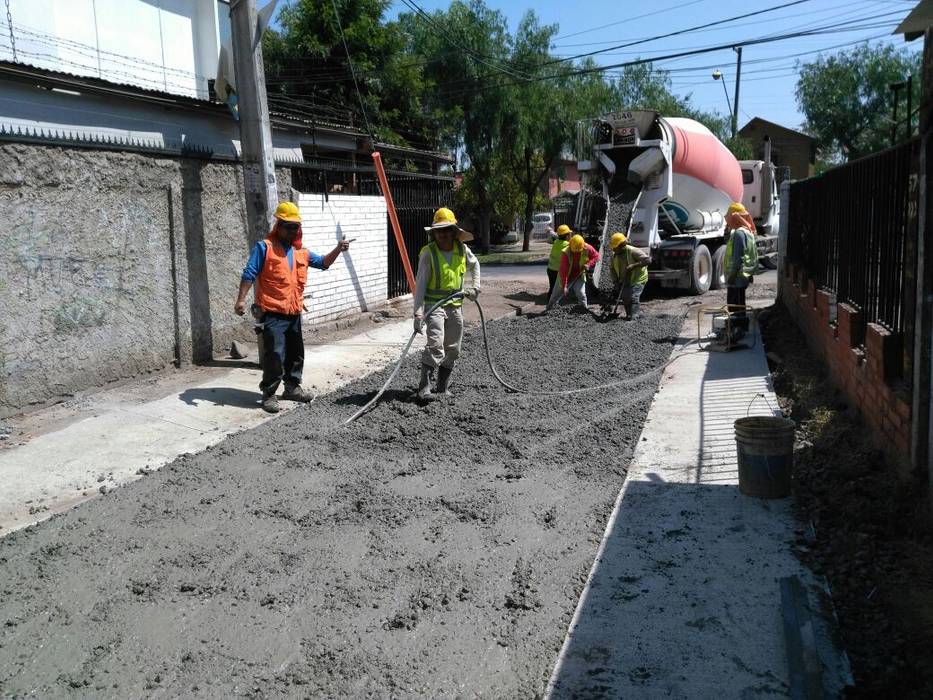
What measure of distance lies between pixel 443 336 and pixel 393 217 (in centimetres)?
640

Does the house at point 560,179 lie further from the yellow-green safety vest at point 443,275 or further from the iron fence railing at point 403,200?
the yellow-green safety vest at point 443,275

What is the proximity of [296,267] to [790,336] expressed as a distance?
6637 millimetres

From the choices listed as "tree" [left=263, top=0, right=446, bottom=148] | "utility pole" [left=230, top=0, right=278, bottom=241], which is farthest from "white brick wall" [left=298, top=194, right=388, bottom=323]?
"tree" [left=263, top=0, right=446, bottom=148]

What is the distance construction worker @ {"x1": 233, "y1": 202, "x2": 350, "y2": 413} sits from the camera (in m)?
7.89

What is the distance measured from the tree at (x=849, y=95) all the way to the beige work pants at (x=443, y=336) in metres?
48.9

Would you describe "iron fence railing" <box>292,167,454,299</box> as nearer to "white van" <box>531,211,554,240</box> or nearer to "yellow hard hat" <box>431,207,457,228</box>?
"yellow hard hat" <box>431,207,457,228</box>

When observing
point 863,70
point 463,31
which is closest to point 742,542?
point 463,31

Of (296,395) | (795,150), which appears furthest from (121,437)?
(795,150)

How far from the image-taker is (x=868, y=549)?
4441 millimetres

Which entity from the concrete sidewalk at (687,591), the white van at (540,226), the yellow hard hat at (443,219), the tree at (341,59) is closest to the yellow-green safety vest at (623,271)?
the yellow hard hat at (443,219)

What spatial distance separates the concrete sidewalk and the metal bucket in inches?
3.5

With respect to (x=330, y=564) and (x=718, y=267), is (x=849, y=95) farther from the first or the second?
(x=330, y=564)

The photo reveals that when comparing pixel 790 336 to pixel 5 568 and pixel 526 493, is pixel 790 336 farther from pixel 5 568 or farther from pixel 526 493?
pixel 5 568

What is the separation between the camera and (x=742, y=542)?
4734 millimetres
